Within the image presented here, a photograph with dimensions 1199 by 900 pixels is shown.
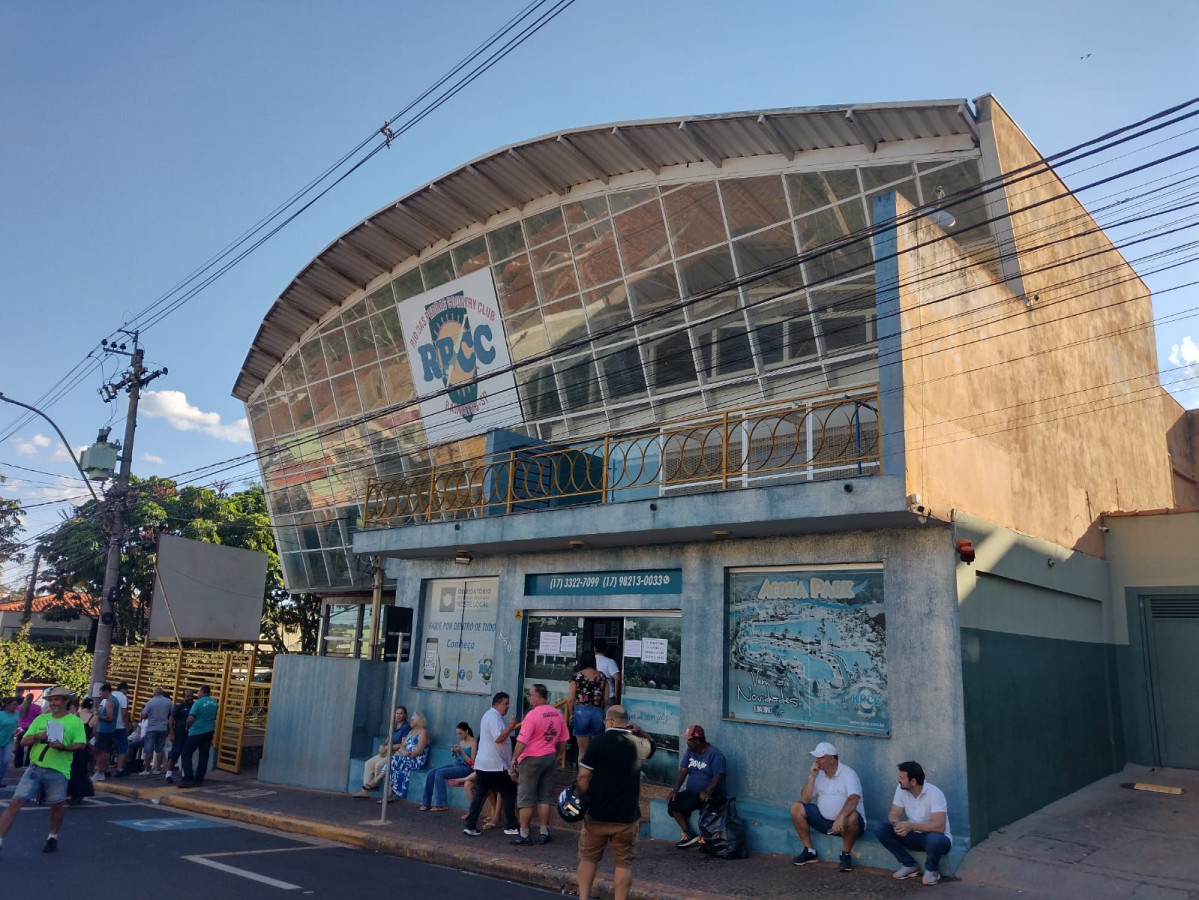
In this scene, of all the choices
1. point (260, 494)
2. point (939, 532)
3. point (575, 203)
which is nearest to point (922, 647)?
point (939, 532)

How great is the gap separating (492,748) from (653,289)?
11.6 meters

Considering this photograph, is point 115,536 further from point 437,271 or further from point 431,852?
point 431,852

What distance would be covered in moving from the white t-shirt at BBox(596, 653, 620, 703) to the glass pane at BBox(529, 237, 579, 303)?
1059 centimetres

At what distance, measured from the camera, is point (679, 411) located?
19.0m

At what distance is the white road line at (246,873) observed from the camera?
7949mm

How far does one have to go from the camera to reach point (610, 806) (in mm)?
6824

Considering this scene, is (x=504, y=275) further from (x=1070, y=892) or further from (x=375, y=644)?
(x=1070, y=892)

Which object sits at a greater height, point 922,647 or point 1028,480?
point 1028,480

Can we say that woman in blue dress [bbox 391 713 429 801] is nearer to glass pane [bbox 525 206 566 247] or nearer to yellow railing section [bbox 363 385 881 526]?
yellow railing section [bbox 363 385 881 526]

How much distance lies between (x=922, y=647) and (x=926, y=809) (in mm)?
1623

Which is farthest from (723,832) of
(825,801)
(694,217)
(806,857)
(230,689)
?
(694,217)

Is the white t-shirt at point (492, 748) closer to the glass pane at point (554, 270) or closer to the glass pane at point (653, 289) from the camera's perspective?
the glass pane at point (653, 289)

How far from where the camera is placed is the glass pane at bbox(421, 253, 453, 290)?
2253 cm

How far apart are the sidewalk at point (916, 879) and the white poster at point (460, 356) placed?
1152 cm
